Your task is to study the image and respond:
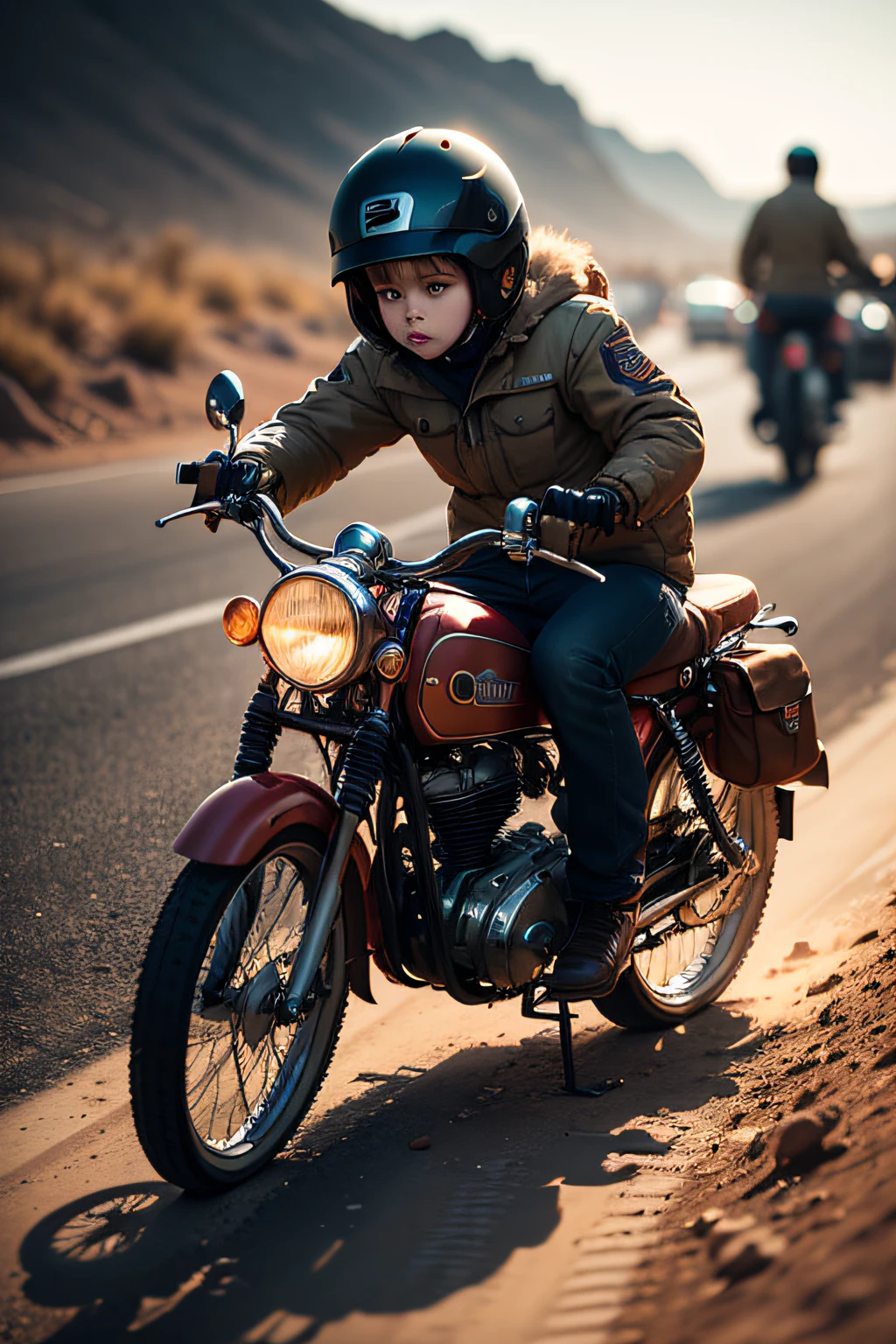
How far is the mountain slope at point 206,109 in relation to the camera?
252 ft

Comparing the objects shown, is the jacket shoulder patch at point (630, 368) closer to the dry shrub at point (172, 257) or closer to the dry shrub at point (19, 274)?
the dry shrub at point (19, 274)

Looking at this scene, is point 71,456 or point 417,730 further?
point 71,456

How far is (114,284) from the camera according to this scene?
2316cm

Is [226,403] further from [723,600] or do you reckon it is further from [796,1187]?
[796,1187]

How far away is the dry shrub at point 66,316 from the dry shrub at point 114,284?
5.69 ft

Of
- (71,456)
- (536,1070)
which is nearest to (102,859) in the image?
(536,1070)

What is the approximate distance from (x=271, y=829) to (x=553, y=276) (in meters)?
1.52

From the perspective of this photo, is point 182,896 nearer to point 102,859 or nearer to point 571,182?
point 102,859

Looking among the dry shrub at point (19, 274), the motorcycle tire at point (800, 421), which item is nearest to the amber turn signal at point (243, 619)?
the motorcycle tire at point (800, 421)

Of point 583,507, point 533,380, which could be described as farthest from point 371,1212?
point 533,380

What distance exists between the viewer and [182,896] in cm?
297

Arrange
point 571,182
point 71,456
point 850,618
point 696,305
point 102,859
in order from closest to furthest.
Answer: point 102,859, point 850,618, point 71,456, point 696,305, point 571,182

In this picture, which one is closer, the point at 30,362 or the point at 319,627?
the point at 319,627

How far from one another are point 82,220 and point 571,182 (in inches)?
3726
